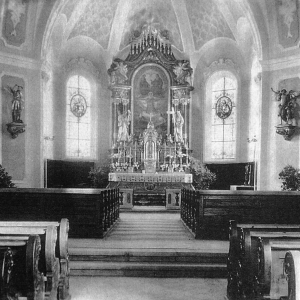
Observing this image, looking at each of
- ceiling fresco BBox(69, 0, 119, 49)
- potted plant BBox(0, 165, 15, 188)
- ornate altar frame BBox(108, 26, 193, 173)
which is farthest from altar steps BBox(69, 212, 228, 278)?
ceiling fresco BBox(69, 0, 119, 49)

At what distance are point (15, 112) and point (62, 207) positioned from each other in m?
4.69

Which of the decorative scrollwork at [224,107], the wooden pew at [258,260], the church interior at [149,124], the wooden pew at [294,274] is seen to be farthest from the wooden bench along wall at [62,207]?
the decorative scrollwork at [224,107]

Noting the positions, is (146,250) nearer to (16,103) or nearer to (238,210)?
(238,210)

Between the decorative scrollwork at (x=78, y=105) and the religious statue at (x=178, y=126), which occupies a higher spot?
the decorative scrollwork at (x=78, y=105)

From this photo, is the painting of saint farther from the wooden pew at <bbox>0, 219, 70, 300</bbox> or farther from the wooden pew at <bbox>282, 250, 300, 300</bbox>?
the wooden pew at <bbox>282, 250, 300, 300</bbox>

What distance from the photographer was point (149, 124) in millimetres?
14641

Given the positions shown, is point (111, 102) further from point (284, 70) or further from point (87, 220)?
point (87, 220)

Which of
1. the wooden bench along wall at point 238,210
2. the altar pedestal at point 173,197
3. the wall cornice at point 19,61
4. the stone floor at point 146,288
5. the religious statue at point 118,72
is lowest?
the stone floor at point 146,288

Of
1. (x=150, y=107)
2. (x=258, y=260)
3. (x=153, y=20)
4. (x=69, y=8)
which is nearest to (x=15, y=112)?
(x=69, y=8)

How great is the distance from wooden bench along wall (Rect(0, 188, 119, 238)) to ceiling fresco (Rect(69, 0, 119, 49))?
858cm

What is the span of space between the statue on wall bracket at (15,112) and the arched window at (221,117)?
7.10 meters

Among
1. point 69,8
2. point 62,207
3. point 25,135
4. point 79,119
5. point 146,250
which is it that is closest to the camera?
point 146,250

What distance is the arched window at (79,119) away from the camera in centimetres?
1545

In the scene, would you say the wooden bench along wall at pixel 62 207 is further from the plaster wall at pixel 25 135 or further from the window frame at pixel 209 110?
the window frame at pixel 209 110
